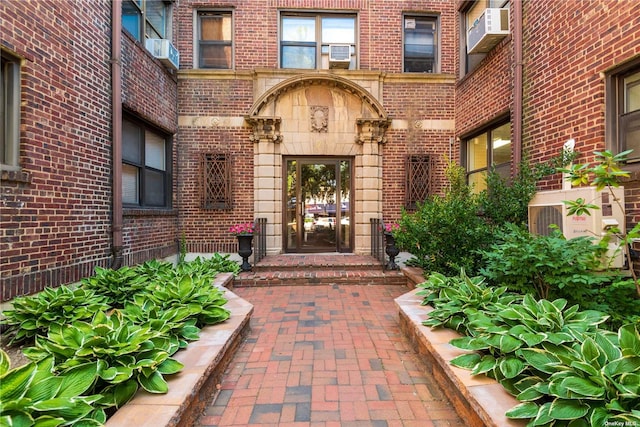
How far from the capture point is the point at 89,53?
436cm

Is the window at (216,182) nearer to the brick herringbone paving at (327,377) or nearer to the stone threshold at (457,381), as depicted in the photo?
the brick herringbone paving at (327,377)

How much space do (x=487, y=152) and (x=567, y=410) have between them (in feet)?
18.9

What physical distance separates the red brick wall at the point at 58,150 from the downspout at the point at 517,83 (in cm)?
621

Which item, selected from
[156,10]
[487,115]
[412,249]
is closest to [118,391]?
[412,249]

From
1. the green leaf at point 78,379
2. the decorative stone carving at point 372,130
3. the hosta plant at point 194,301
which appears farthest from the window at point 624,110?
the green leaf at point 78,379

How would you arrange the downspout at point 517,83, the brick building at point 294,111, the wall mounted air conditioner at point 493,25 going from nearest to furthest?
the brick building at point 294,111, the downspout at point 517,83, the wall mounted air conditioner at point 493,25

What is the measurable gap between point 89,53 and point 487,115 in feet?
21.3

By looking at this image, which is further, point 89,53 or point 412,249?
point 412,249

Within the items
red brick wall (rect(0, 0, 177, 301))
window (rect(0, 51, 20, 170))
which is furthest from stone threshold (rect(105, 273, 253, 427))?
window (rect(0, 51, 20, 170))

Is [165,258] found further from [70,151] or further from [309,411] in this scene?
[309,411]

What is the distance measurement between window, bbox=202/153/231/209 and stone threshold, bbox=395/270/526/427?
5.05 metres

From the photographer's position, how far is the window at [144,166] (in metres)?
5.68

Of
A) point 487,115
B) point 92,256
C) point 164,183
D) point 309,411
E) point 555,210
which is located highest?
point 487,115

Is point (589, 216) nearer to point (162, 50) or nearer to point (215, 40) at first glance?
point (162, 50)
